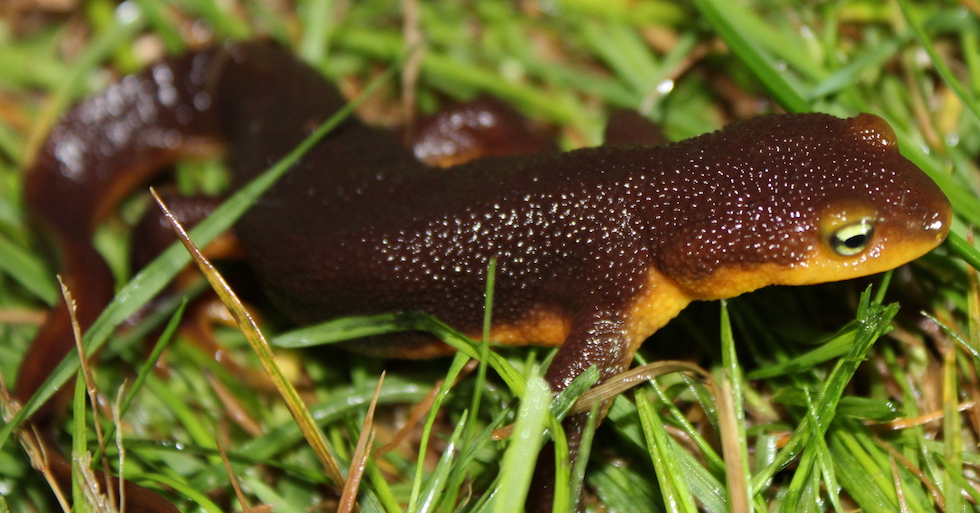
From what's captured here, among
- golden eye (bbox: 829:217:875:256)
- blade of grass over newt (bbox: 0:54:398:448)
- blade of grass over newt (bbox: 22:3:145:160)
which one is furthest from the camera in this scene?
blade of grass over newt (bbox: 22:3:145:160)

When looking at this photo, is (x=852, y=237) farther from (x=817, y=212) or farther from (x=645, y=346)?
(x=645, y=346)

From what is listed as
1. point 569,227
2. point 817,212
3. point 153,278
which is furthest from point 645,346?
point 153,278

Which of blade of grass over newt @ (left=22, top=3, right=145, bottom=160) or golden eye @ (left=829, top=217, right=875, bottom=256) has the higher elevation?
blade of grass over newt @ (left=22, top=3, right=145, bottom=160)

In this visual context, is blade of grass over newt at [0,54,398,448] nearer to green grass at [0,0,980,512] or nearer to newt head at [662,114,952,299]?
green grass at [0,0,980,512]

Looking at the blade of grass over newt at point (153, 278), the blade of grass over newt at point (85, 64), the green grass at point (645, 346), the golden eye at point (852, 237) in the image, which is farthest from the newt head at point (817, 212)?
the blade of grass over newt at point (85, 64)

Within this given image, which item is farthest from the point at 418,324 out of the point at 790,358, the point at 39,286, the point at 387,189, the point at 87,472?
the point at 39,286

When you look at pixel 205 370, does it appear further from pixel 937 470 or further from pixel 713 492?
pixel 937 470

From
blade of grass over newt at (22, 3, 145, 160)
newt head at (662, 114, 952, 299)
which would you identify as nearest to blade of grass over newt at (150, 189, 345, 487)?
newt head at (662, 114, 952, 299)

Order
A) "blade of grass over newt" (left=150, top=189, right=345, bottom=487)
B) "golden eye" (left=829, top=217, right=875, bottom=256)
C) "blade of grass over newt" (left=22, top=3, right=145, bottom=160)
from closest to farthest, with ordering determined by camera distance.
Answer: "golden eye" (left=829, top=217, right=875, bottom=256) → "blade of grass over newt" (left=150, top=189, right=345, bottom=487) → "blade of grass over newt" (left=22, top=3, right=145, bottom=160)
